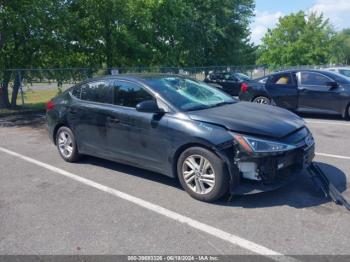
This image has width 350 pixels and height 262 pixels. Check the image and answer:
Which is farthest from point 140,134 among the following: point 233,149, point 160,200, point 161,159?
point 233,149

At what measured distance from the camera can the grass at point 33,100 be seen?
13.6 meters

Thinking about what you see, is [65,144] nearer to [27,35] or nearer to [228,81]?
[27,35]

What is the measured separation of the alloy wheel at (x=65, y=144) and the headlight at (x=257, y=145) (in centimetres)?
326

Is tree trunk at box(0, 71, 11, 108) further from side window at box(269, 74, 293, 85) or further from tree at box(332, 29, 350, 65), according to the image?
tree at box(332, 29, 350, 65)

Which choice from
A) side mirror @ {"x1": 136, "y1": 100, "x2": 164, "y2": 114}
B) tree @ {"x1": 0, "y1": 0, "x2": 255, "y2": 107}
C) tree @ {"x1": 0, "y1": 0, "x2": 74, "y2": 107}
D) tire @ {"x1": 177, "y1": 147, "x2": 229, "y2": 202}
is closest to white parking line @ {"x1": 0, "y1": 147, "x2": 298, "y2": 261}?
tire @ {"x1": 177, "y1": 147, "x2": 229, "y2": 202}

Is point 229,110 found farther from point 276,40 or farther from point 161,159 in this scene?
point 276,40

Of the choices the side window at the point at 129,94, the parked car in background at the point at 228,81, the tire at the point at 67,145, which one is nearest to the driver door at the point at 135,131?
the side window at the point at 129,94

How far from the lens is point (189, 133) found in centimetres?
461

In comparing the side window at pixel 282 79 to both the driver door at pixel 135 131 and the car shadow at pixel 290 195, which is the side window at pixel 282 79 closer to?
the car shadow at pixel 290 195

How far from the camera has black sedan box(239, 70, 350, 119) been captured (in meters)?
10.3

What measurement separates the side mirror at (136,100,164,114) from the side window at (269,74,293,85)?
730cm

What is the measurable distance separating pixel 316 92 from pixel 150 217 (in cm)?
793

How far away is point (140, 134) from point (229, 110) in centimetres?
125

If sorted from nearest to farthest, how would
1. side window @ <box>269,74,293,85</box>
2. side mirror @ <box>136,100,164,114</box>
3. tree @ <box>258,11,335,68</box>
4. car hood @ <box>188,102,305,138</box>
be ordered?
car hood @ <box>188,102,305,138</box> < side mirror @ <box>136,100,164,114</box> < side window @ <box>269,74,293,85</box> < tree @ <box>258,11,335,68</box>
